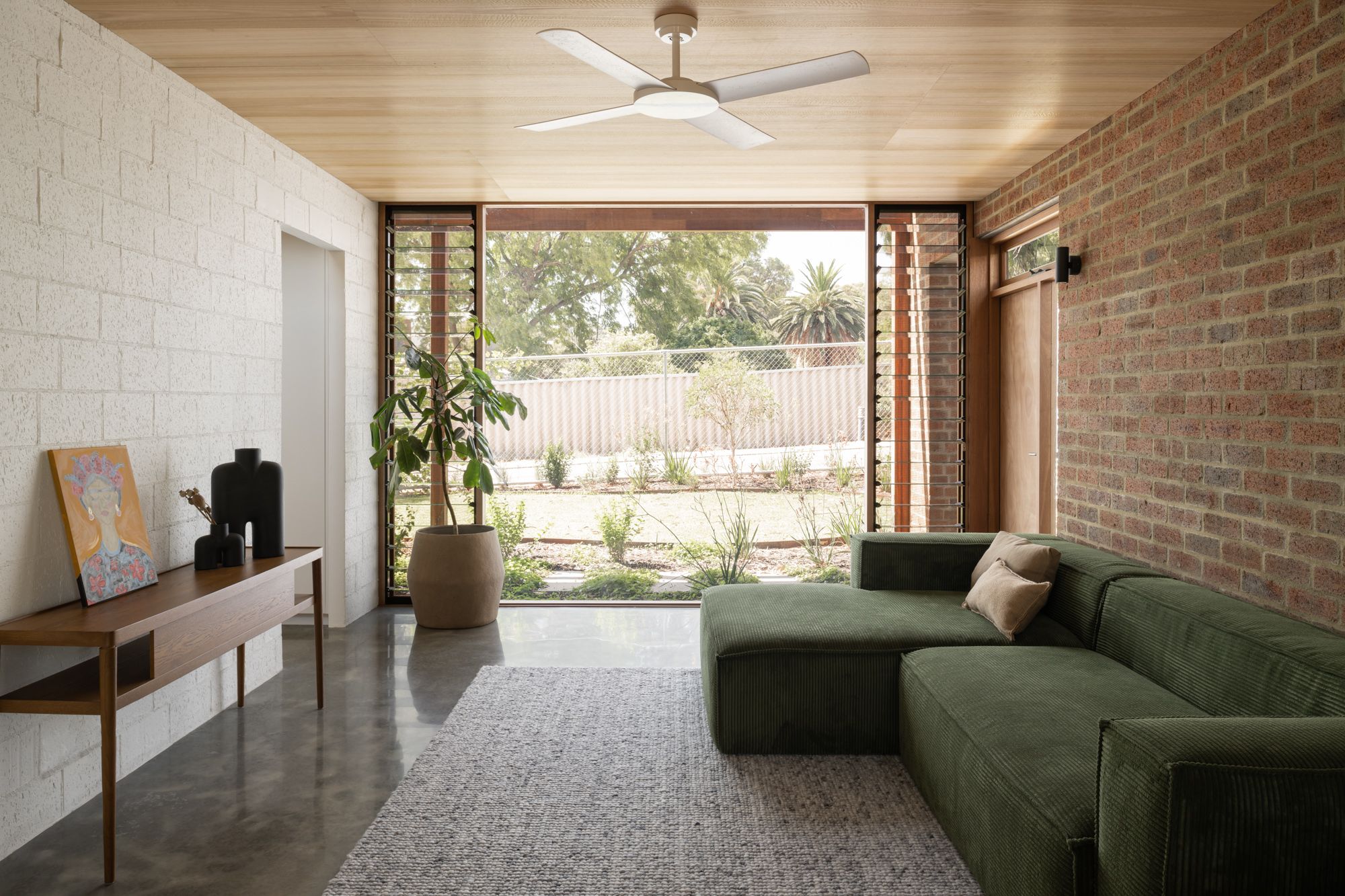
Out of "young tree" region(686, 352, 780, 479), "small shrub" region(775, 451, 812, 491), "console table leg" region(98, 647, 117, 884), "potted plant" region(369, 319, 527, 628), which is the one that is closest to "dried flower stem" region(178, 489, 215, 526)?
"console table leg" region(98, 647, 117, 884)

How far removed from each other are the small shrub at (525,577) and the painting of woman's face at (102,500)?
3852mm

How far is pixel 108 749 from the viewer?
7.45 feet

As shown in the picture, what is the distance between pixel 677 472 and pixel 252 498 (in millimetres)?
5774

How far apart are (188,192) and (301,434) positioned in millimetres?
1894

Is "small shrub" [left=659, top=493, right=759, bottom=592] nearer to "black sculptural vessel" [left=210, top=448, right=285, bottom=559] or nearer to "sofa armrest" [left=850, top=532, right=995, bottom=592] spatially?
"sofa armrest" [left=850, top=532, right=995, bottom=592]

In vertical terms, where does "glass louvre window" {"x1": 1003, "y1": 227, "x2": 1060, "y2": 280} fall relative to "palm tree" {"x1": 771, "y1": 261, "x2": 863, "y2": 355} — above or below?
below

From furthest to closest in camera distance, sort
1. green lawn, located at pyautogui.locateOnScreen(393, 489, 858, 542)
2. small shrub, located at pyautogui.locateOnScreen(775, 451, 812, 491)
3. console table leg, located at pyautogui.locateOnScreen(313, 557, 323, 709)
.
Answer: small shrub, located at pyautogui.locateOnScreen(775, 451, 812, 491), green lawn, located at pyautogui.locateOnScreen(393, 489, 858, 542), console table leg, located at pyautogui.locateOnScreen(313, 557, 323, 709)

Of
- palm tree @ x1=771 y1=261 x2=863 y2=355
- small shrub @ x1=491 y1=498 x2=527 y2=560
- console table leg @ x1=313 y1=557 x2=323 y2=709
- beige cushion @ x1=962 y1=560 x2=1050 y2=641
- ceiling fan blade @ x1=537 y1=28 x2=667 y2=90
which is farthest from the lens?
palm tree @ x1=771 y1=261 x2=863 y2=355

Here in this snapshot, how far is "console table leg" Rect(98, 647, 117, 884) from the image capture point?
7.40 feet

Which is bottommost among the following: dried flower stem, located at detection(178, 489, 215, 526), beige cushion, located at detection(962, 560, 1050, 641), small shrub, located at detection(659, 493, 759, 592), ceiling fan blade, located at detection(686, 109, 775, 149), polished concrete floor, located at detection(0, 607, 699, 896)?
polished concrete floor, located at detection(0, 607, 699, 896)

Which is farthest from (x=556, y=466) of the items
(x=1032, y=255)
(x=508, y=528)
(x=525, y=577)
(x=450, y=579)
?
(x=1032, y=255)

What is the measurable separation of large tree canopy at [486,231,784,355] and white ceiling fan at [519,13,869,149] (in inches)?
322

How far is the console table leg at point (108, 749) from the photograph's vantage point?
7.40 feet

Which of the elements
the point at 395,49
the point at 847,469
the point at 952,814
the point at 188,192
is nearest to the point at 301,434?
the point at 188,192
